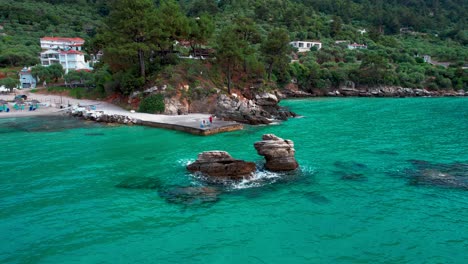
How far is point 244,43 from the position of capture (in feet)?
174

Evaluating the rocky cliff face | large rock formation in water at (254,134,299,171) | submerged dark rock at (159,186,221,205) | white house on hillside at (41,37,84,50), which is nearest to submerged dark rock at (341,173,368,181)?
large rock formation in water at (254,134,299,171)

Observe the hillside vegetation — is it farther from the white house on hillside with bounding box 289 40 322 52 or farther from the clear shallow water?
the clear shallow water

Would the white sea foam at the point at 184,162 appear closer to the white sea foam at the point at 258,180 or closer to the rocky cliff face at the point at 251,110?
the white sea foam at the point at 258,180

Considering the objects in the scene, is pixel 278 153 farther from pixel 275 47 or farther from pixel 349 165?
pixel 275 47

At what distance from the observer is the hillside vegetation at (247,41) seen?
49.3 m

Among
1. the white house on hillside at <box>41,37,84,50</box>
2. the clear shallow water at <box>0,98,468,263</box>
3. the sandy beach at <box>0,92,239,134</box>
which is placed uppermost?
the white house on hillside at <box>41,37,84,50</box>

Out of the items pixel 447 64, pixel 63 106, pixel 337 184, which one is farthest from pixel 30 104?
pixel 447 64

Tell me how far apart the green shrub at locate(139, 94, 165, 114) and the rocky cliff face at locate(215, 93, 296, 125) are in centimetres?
743

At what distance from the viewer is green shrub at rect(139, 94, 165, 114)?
45031 mm

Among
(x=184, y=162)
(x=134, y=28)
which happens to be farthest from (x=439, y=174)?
(x=134, y=28)

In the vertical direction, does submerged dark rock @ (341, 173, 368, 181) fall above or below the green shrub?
below

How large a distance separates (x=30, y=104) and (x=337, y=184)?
4876 cm

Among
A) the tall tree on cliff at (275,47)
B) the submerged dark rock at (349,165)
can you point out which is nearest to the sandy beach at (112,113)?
the submerged dark rock at (349,165)

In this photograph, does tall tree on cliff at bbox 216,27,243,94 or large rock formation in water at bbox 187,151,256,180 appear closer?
large rock formation in water at bbox 187,151,256,180
